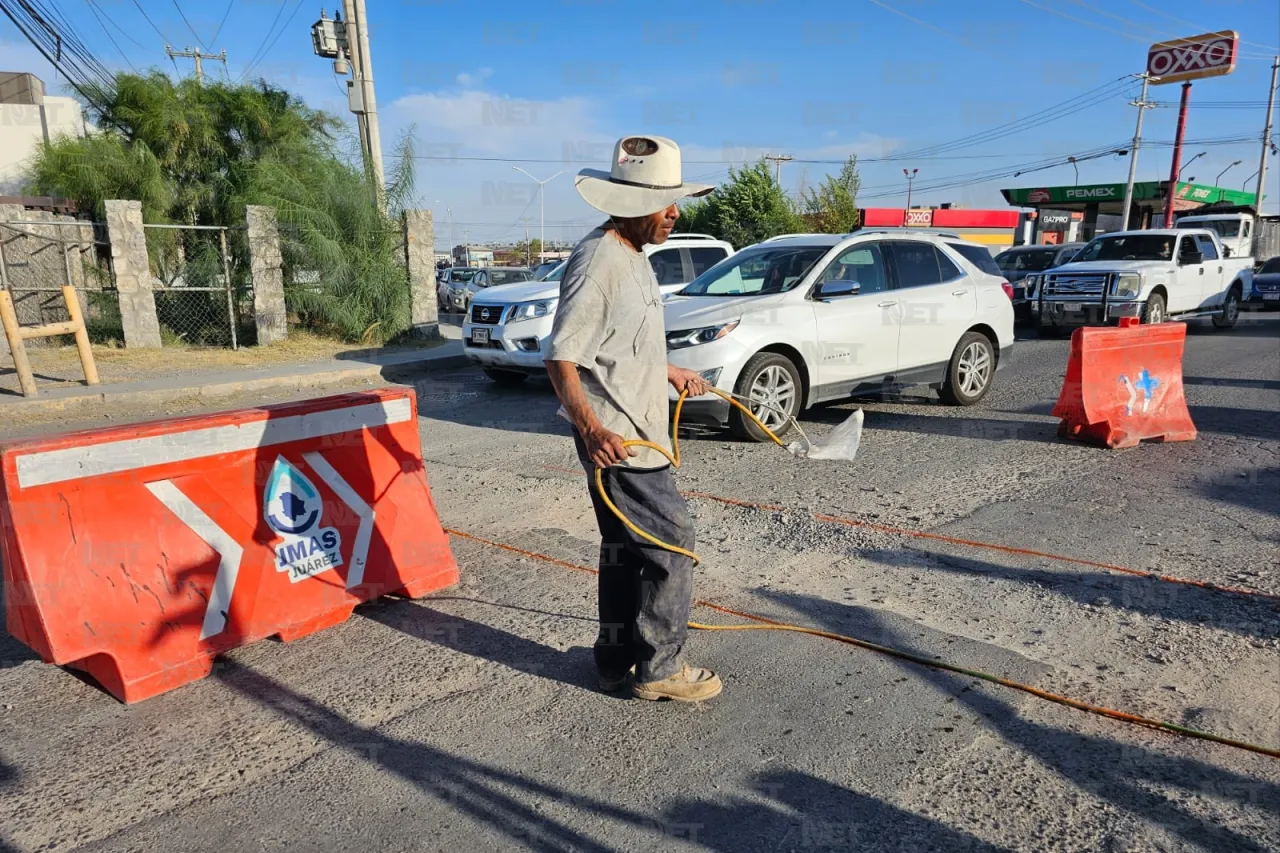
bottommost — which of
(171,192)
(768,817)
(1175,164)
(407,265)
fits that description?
(768,817)

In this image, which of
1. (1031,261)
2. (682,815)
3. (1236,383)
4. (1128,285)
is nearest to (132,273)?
(682,815)

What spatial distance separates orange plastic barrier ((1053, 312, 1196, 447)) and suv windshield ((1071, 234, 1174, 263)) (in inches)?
420

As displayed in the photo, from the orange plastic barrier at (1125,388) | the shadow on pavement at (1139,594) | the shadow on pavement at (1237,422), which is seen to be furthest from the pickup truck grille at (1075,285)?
the shadow on pavement at (1139,594)

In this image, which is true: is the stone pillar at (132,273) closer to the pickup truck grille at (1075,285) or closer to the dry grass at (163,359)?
the dry grass at (163,359)

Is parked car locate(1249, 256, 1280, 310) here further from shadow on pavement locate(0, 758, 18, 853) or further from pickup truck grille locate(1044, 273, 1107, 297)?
shadow on pavement locate(0, 758, 18, 853)

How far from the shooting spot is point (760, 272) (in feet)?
27.5

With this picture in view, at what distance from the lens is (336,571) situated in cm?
396

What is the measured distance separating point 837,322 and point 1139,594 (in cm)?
415

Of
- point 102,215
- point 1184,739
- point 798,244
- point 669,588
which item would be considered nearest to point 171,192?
point 102,215

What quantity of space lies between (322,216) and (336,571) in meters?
12.5

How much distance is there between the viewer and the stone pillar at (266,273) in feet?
47.0

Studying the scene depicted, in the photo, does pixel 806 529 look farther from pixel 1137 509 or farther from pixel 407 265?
pixel 407 265

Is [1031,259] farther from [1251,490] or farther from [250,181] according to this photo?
[250,181]

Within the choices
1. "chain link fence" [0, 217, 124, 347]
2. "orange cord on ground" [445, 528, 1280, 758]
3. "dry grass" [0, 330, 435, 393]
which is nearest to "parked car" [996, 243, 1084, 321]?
"dry grass" [0, 330, 435, 393]
